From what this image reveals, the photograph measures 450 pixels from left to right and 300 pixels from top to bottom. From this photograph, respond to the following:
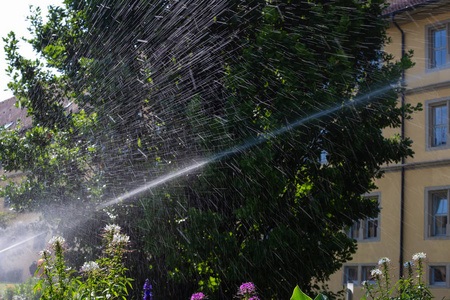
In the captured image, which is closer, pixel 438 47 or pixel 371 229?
pixel 438 47

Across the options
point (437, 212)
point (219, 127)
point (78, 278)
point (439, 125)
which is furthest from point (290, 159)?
point (439, 125)

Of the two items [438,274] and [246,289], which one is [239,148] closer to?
[246,289]

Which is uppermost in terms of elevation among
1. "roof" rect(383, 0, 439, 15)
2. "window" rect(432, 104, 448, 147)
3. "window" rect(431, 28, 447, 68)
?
"roof" rect(383, 0, 439, 15)

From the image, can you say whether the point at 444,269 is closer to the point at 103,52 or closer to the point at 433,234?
the point at 433,234

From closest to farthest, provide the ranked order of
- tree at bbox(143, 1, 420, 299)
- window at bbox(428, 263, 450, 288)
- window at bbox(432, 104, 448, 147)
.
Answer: tree at bbox(143, 1, 420, 299) → window at bbox(428, 263, 450, 288) → window at bbox(432, 104, 448, 147)

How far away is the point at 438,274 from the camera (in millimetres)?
18453

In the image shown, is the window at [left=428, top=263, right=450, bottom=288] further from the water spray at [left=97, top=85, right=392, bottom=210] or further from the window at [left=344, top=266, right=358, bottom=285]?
the water spray at [left=97, top=85, right=392, bottom=210]

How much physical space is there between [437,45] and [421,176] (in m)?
5.01

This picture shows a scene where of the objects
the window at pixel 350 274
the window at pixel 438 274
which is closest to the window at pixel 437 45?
the window at pixel 438 274

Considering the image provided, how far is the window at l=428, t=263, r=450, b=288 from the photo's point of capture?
18.2m

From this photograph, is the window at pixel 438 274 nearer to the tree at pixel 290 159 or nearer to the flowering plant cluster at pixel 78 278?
the tree at pixel 290 159

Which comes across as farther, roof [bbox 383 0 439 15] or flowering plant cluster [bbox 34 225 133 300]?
roof [bbox 383 0 439 15]

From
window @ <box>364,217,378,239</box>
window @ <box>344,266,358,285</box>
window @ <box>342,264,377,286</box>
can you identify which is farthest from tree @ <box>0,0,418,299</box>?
window @ <box>344,266,358,285</box>

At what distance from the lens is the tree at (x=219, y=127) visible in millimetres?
8602
